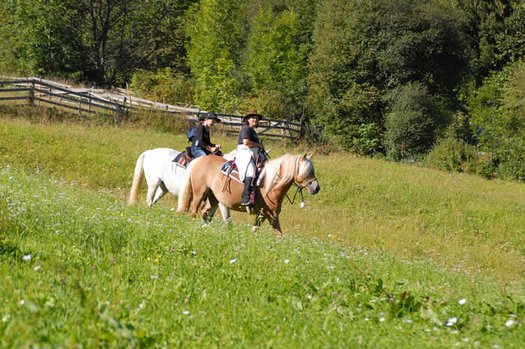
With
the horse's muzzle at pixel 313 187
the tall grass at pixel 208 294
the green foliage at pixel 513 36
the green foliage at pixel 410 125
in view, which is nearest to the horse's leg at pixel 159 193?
the horse's muzzle at pixel 313 187

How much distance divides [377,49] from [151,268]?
35.9 metres

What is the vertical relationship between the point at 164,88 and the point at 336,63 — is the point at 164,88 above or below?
below

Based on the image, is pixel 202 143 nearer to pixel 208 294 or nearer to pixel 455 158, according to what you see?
pixel 208 294

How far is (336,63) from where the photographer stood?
3994 centimetres

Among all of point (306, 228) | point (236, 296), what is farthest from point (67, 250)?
point (306, 228)

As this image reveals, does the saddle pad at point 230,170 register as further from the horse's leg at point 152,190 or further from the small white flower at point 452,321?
the small white flower at point 452,321

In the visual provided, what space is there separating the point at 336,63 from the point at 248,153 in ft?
95.4

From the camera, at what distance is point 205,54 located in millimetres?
45219

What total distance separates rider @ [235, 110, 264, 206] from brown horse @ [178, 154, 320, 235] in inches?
8.7

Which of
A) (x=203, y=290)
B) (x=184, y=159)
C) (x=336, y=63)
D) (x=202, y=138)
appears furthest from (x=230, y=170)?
(x=336, y=63)

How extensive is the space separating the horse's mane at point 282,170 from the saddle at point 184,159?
245 cm

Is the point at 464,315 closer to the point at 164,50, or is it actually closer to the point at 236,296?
the point at 236,296

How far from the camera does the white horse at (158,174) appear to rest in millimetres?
14086

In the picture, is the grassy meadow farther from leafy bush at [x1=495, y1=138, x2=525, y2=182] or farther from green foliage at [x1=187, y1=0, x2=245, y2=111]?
green foliage at [x1=187, y1=0, x2=245, y2=111]
